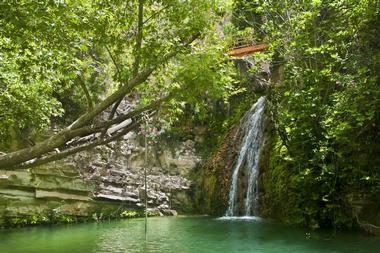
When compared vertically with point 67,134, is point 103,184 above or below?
below

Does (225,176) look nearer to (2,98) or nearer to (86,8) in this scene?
(2,98)

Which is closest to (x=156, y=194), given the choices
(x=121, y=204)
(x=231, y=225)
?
(x=121, y=204)

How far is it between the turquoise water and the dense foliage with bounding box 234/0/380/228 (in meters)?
0.82

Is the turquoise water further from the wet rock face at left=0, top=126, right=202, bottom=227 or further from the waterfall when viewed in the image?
the wet rock face at left=0, top=126, right=202, bottom=227

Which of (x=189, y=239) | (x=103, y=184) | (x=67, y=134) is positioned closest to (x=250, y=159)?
(x=189, y=239)

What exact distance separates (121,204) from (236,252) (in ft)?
24.7

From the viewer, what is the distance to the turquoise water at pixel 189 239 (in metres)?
8.11

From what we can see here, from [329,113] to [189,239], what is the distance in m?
4.20

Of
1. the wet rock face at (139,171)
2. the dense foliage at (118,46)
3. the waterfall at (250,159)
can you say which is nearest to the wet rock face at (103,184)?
the wet rock face at (139,171)

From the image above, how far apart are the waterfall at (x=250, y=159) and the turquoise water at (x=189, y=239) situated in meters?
1.01

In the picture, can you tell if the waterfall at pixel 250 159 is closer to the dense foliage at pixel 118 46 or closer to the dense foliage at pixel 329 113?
the dense foliage at pixel 329 113

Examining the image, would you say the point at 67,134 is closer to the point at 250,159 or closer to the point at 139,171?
the point at 250,159

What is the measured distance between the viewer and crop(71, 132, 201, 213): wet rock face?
14.7 meters

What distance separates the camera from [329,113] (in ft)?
30.3
